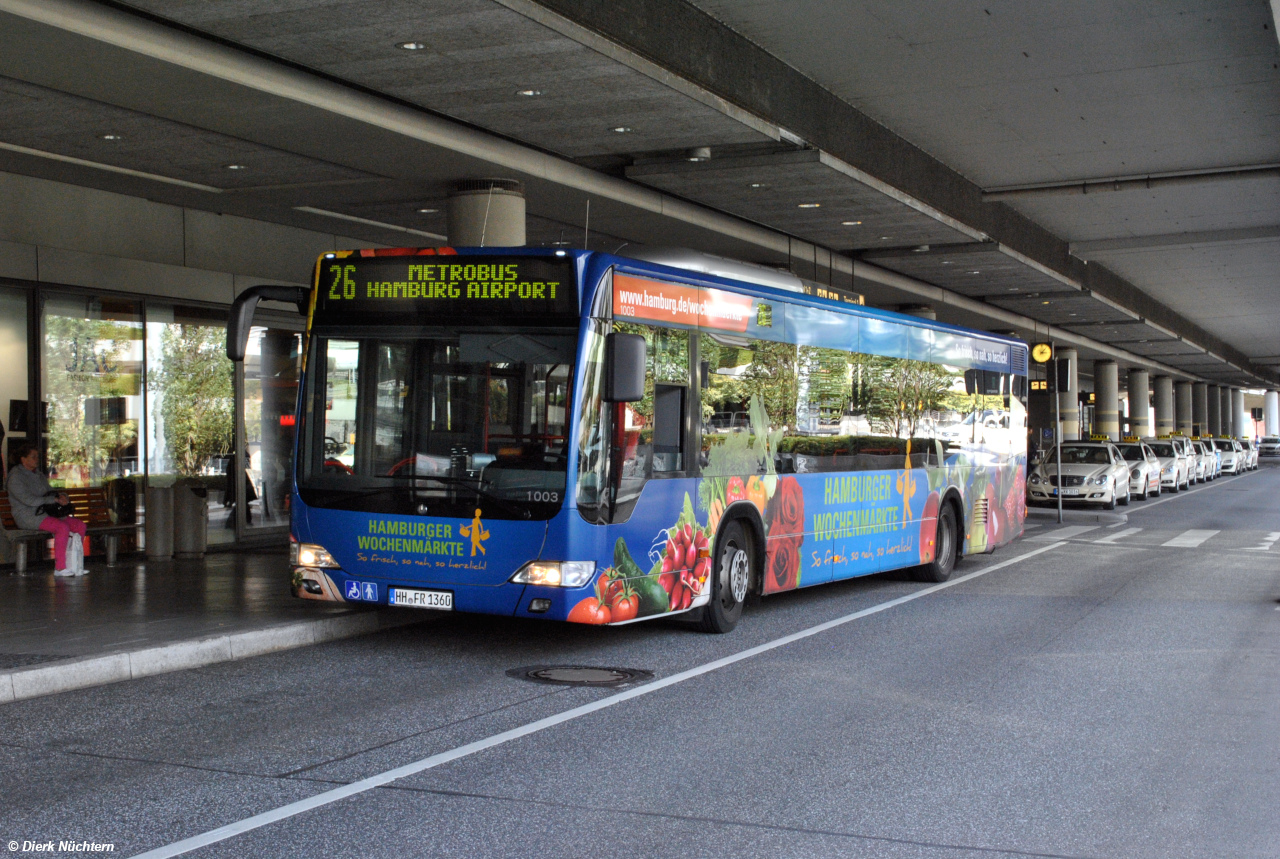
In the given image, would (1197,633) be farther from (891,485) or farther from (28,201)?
(28,201)

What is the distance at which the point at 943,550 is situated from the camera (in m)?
15.0

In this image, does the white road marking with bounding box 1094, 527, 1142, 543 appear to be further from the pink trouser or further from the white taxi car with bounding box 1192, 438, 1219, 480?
the white taxi car with bounding box 1192, 438, 1219, 480

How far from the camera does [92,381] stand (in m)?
15.9

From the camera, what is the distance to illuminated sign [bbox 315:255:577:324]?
30.0ft

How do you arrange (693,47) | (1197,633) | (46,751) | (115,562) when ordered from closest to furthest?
(46,751)
(1197,633)
(693,47)
(115,562)

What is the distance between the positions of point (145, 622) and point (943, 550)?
8.95m

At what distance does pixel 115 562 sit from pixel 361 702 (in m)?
8.87

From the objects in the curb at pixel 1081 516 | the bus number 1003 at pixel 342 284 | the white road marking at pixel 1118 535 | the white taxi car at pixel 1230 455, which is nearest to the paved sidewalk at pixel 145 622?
the bus number 1003 at pixel 342 284

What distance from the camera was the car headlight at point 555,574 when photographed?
8938 mm

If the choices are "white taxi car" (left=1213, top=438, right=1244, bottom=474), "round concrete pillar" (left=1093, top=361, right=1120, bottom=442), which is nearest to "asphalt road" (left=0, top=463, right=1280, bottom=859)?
"round concrete pillar" (left=1093, top=361, right=1120, bottom=442)

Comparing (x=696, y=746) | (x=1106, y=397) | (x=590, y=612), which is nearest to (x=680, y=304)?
(x=590, y=612)

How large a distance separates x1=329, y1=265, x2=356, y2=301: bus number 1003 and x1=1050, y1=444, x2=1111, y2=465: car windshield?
2509 centimetres

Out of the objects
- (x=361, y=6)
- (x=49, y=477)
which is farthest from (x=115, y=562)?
(x=361, y=6)

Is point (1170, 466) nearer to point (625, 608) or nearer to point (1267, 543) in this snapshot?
point (1267, 543)
